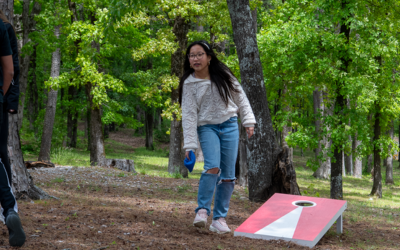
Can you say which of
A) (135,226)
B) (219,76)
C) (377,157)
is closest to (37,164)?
(135,226)

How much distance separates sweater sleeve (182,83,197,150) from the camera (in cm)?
404

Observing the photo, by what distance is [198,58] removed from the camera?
4180 mm

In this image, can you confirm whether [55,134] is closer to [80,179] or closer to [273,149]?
[80,179]

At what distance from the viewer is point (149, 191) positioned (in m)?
7.99

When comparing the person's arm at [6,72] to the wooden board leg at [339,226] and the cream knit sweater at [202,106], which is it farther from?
the wooden board leg at [339,226]

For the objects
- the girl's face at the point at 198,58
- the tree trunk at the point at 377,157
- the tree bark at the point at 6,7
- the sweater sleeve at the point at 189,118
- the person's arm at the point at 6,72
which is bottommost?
the tree trunk at the point at 377,157

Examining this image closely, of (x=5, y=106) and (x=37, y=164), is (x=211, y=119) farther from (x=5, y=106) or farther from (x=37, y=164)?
(x=37, y=164)

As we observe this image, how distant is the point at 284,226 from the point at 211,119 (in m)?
1.49

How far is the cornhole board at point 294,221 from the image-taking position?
4.08 meters

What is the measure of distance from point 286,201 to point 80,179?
220 inches

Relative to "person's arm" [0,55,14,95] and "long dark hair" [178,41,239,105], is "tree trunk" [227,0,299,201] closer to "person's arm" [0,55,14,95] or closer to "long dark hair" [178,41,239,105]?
"long dark hair" [178,41,239,105]

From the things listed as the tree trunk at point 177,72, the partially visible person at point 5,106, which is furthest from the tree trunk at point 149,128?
the partially visible person at point 5,106

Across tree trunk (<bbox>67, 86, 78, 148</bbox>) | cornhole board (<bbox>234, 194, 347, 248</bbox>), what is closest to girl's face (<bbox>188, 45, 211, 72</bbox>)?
cornhole board (<bbox>234, 194, 347, 248</bbox>)

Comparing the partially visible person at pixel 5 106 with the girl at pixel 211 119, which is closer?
the partially visible person at pixel 5 106
